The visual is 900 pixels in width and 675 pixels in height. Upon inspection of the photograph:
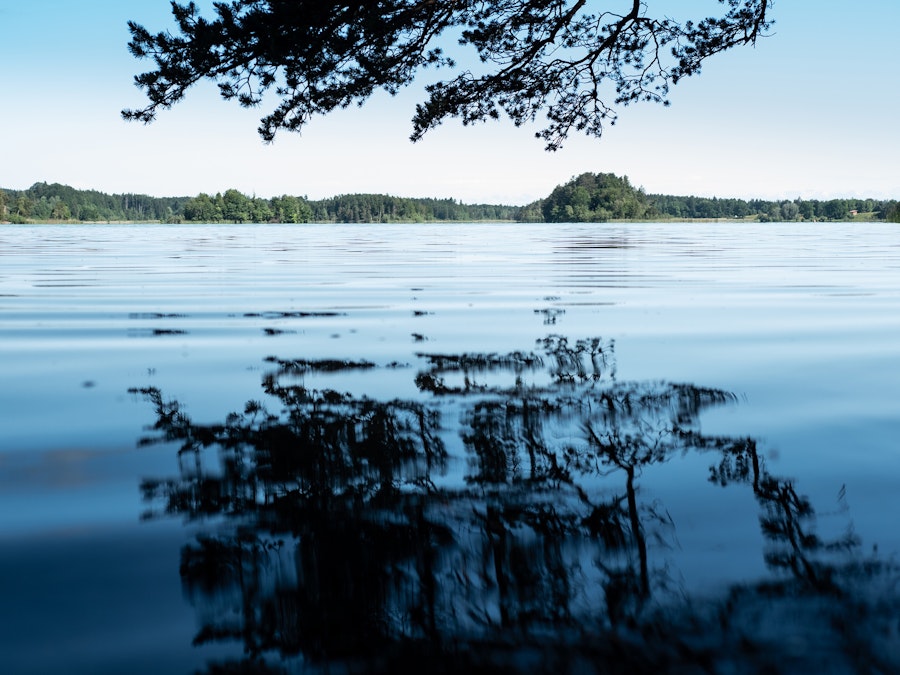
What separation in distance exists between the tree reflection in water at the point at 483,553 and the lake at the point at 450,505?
1 centimetres

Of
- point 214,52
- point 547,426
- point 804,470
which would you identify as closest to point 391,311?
point 214,52

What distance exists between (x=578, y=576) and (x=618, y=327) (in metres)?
6.40

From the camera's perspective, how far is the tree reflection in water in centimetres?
210

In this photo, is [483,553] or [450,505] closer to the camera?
[483,553]

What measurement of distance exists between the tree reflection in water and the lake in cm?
1

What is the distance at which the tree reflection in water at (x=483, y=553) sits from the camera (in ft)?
6.90

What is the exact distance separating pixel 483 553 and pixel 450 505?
19.1 inches

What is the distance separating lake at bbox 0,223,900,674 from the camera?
7.07 feet

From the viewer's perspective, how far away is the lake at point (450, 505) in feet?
7.07

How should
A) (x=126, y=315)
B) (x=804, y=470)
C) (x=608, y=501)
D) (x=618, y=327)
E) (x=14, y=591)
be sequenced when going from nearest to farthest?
(x=14, y=591) < (x=608, y=501) < (x=804, y=470) < (x=618, y=327) < (x=126, y=315)

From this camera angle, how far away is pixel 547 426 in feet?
14.5

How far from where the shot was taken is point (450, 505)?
3170 millimetres

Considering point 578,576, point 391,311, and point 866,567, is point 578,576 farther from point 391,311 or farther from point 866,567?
point 391,311

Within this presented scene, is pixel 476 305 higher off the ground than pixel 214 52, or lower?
lower
